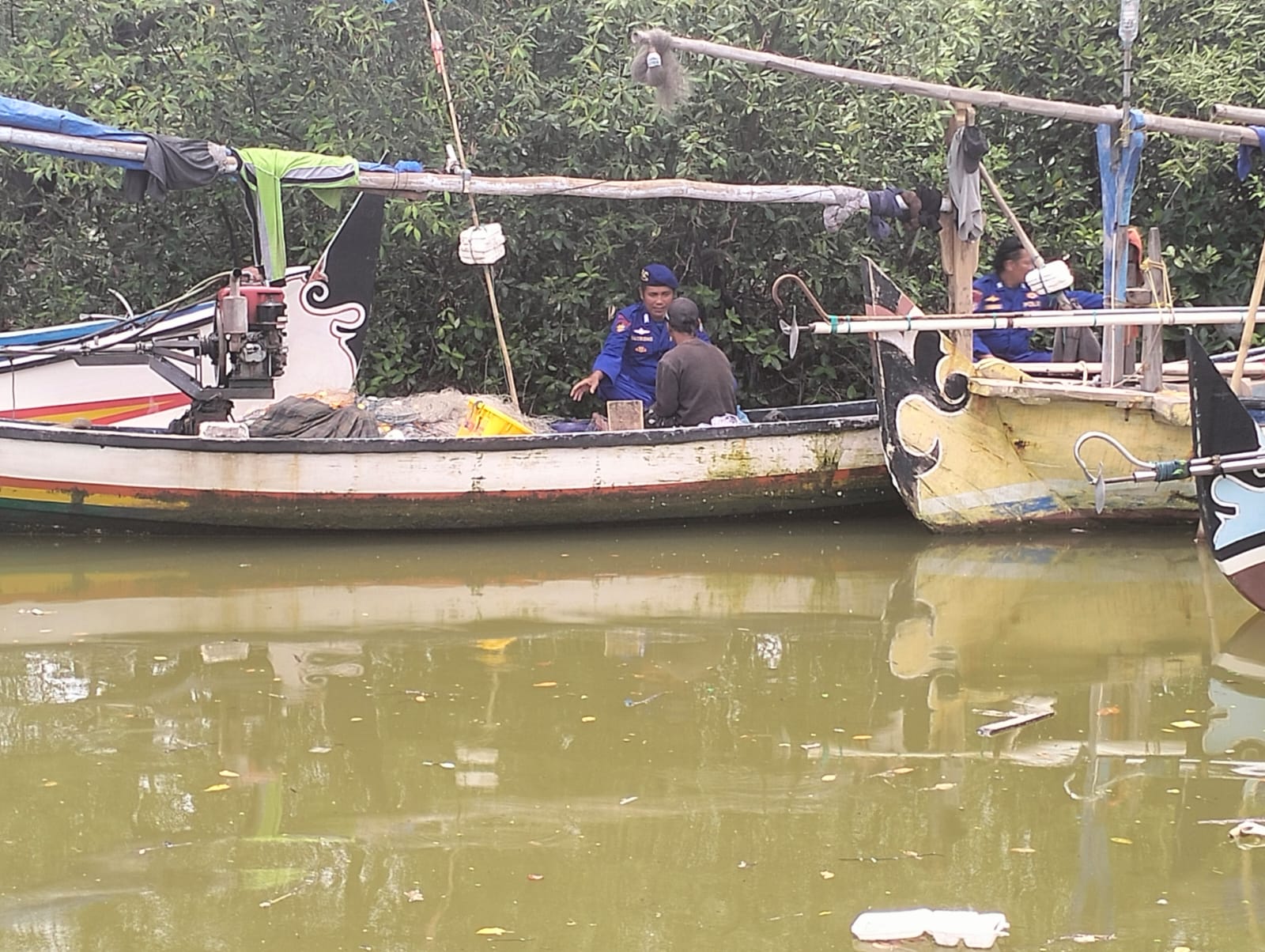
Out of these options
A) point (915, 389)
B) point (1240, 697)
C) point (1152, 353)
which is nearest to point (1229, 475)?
point (1240, 697)

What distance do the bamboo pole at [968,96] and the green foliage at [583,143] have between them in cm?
212

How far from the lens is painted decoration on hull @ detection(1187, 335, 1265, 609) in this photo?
22.1 ft

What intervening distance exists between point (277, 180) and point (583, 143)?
9.51 feet

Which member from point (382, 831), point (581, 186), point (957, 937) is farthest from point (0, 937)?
point (581, 186)

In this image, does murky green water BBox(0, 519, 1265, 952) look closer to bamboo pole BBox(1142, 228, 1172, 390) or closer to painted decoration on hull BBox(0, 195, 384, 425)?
bamboo pole BBox(1142, 228, 1172, 390)

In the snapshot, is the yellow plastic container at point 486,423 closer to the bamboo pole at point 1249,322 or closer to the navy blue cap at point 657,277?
the navy blue cap at point 657,277

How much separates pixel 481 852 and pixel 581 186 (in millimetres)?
5350

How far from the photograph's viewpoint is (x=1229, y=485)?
6.80 metres

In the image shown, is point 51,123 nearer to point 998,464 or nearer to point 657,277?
point 657,277

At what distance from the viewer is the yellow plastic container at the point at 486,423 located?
9.72 metres

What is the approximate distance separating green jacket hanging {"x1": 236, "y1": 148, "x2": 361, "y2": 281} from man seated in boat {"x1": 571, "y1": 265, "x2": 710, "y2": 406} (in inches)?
81.8

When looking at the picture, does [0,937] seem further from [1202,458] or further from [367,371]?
[367,371]

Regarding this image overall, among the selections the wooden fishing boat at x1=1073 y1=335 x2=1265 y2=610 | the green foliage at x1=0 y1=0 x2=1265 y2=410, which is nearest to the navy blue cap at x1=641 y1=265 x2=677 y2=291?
the green foliage at x1=0 y1=0 x2=1265 y2=410

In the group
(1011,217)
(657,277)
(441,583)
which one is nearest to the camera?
(441,583)
